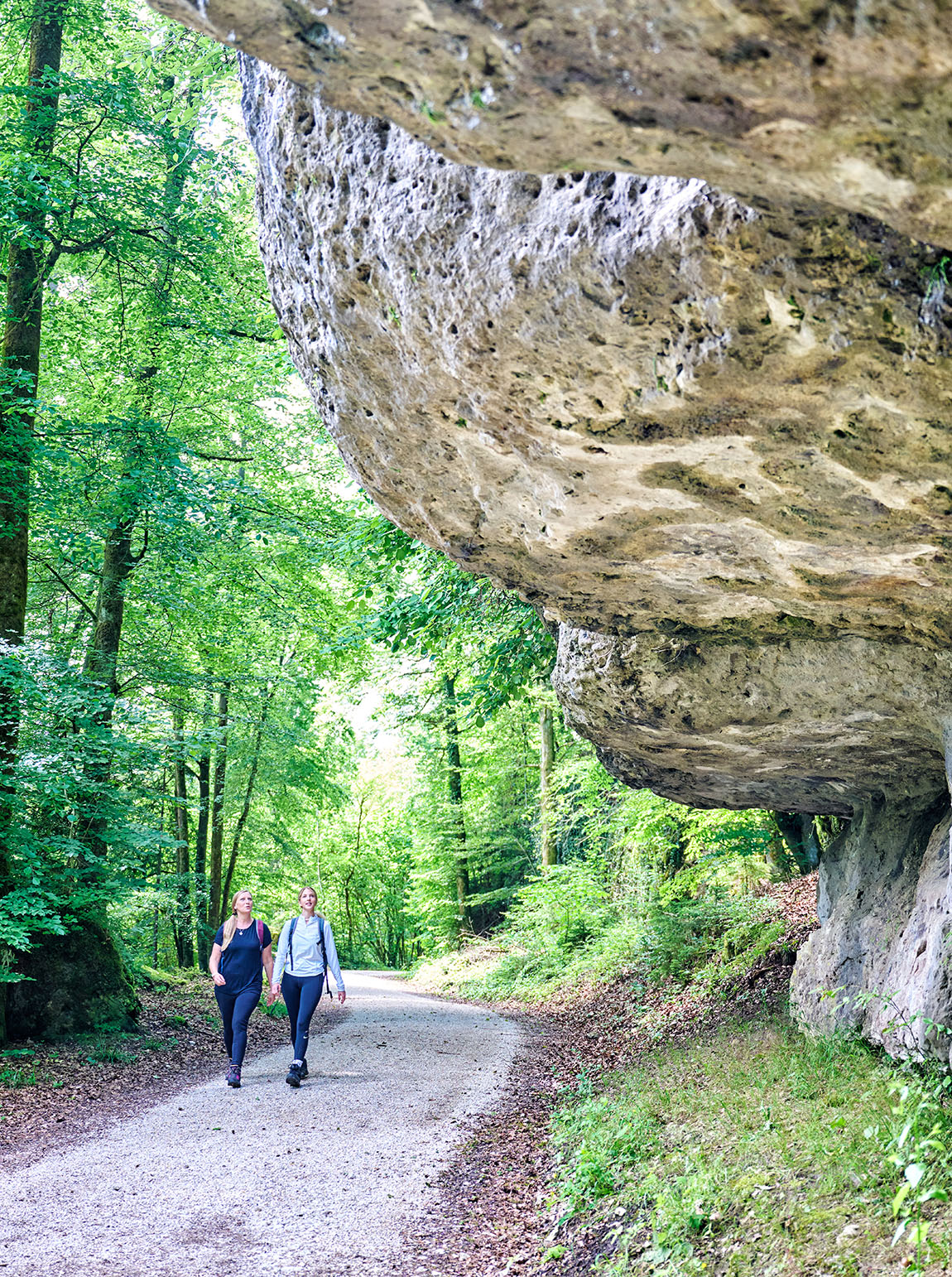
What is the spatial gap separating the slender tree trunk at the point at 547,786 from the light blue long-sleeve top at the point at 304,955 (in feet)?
35.0

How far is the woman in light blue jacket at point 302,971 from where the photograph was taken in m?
8.92

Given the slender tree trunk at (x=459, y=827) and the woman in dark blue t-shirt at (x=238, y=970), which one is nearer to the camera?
the woman in dark blue t-shirt at (x=238, y=970)

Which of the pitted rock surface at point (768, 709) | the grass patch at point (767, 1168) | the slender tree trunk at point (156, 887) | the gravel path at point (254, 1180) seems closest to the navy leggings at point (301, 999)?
the gravel path at point (254, 1180)

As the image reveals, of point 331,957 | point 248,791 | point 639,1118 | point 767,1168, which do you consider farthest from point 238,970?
point 248,791

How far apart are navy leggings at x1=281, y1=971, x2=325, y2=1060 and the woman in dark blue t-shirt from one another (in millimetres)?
258

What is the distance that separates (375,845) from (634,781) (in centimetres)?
3299

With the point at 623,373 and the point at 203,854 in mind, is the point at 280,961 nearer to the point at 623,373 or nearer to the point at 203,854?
the point at 623,373

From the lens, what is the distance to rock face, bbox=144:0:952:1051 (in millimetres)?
2205

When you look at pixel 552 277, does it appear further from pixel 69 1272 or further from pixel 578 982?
pixel 578 982

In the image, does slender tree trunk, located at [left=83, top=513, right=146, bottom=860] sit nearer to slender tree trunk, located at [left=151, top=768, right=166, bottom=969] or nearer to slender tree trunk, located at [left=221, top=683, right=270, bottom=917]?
slender tree trunk, located at [left=151, top=768, right=166, bottom=969]

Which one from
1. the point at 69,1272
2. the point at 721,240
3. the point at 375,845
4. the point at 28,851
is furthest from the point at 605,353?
the point at 375,845

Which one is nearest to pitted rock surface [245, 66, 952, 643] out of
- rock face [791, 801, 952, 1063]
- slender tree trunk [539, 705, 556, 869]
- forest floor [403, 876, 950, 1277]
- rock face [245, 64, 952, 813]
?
rock face [245, 64, 952, 813]

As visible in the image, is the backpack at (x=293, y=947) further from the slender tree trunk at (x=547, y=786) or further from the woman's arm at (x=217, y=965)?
the slender tree trunk at (x=547, y=786)

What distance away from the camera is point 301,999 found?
351 inches
